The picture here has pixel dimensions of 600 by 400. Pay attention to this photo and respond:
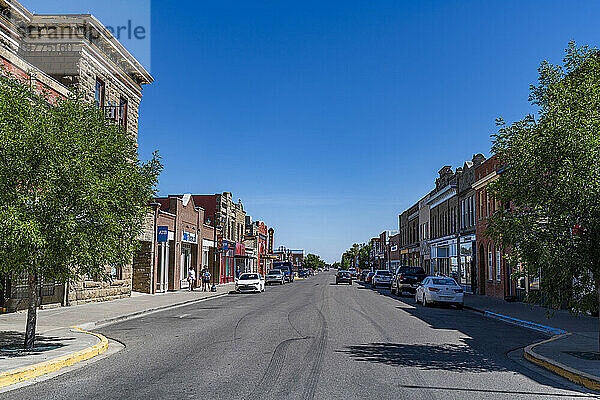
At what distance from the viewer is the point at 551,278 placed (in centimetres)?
1238

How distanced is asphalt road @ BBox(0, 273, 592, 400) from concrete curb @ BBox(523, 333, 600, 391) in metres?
0.24

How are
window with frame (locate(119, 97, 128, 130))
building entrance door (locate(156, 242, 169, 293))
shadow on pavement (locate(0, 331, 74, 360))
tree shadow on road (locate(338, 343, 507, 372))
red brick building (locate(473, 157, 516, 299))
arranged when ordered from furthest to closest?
building entrance door (locate(156, 242, 169, 293))
red brick building (locate(473, 157, 516, 299))
window with frame (locate(119, 97, 128, 130))
shadow on pavement (locate(0, 331, 74, 360))
tree shadow on road (locate(338, 343, 507, 372))

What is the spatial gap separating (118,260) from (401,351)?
6.80 metres

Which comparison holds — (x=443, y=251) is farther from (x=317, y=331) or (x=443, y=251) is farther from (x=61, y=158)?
(x=61, y=158)

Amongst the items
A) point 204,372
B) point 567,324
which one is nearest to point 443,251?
point 567,324

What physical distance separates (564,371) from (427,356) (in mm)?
2788

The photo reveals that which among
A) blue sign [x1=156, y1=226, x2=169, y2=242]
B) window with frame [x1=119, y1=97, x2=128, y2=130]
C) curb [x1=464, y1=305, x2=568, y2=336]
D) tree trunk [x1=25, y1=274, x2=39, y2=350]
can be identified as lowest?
curb [x1=464, y1=305, x2=568, y2=336]

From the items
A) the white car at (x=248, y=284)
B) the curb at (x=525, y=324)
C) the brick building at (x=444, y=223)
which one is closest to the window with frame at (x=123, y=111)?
the white car at (x=248, y=284)

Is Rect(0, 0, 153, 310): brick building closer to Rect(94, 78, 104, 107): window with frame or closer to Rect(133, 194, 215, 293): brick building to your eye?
Rect(94, 78, 104, 107): window with frame

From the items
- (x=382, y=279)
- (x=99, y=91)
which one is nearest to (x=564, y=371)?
(x=99, y=91)

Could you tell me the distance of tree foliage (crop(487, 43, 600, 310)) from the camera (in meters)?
11.4

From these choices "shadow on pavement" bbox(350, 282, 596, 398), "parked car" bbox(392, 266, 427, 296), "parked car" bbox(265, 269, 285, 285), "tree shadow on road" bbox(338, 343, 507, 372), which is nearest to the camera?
"shadow on pavement" bbox(350, 282, 596, 398)

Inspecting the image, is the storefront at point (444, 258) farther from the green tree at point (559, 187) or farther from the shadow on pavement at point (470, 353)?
the green tree at point (559, 187)

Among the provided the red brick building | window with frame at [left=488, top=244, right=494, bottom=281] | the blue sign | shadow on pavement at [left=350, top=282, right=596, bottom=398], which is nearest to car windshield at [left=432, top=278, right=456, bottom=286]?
the red brick building
